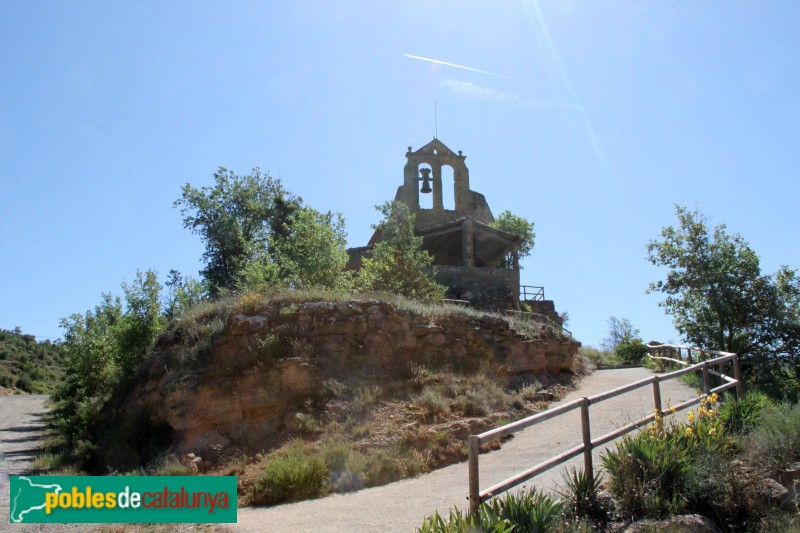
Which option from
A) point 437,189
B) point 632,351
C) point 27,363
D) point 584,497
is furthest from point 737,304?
point 27,363

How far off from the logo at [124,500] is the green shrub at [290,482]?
3.42 ft

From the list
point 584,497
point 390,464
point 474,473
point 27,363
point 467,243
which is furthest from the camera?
point 27,363

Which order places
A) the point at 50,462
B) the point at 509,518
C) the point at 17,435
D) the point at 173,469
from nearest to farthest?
the point at 509,518 < the point at 173,469 < the point at 50,462 < the point at 17,435

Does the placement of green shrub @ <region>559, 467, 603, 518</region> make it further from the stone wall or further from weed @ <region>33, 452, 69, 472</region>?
the stone wall

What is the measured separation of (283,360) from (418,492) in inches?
211

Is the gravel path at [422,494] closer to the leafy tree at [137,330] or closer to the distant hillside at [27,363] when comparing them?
the leafy tree at [137,330]

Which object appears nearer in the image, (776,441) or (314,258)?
(776,441)

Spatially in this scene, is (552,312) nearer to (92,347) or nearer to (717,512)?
(92,347)

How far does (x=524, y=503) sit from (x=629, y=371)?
55.3ft

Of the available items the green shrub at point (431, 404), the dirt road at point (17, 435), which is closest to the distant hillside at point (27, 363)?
the dirt road at point (17, 435)

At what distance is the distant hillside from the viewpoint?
167 ft

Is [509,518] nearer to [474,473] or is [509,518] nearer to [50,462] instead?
[474,473]

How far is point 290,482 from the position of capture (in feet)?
33.0

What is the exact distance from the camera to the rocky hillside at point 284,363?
13156mm
